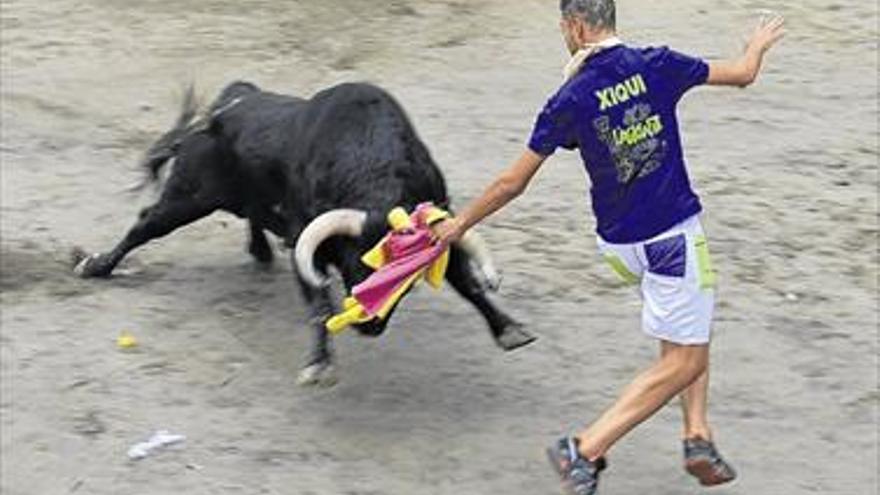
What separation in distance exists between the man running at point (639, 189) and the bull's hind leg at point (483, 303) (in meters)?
0.75

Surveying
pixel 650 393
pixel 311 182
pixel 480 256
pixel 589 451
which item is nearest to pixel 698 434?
pixel 650 393

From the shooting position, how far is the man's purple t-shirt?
18.9ft

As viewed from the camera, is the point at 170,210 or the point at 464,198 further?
the point at 464,198

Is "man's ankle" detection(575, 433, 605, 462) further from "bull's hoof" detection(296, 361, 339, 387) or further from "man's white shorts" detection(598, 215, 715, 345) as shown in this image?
"bull's hoof" detection(296, 361, 339, 387)

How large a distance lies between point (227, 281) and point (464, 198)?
162cm

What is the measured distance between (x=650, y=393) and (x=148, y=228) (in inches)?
121

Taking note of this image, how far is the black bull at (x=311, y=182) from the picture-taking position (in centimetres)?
678

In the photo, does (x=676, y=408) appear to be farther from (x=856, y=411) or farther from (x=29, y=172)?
(x=29, y=172)

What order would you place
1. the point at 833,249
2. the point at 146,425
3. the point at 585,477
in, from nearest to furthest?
the point at 585,477 → the point at 146,425 → the point at 833,249

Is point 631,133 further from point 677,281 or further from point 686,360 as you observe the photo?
point 686,360

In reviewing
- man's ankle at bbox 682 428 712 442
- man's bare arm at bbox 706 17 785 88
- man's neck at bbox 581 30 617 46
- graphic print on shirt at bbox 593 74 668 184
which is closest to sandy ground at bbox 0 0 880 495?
man's ankle at bbox 682 428 712 442

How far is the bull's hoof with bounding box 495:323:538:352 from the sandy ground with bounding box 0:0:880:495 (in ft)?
0.90

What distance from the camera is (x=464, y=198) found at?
30.6 feet

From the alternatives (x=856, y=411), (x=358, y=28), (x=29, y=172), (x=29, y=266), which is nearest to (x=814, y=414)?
(x=856, y=411)
